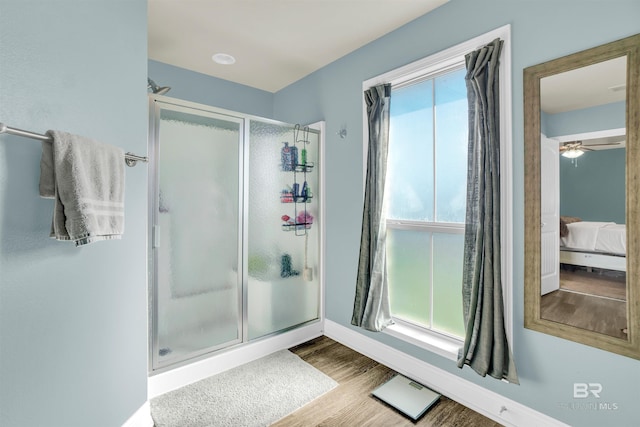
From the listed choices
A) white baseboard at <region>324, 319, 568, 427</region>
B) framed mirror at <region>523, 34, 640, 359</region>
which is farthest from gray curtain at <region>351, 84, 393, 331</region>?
framed mirror at <region>523, 34, 640, 359</region>

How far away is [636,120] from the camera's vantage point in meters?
1.26

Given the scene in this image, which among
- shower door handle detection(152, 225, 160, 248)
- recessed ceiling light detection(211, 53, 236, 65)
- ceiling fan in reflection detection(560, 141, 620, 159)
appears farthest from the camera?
recessed ceiling light detection(211, 53, 236, 65)

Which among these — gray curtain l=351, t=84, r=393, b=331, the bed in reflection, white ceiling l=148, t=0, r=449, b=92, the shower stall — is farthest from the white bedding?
the shower stall

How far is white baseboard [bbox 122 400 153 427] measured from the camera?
1565 mm

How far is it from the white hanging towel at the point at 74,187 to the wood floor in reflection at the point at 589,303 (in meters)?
2.15

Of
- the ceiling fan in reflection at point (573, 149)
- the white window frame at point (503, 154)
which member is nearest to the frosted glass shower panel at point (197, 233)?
the white window frame at point (503, 154)

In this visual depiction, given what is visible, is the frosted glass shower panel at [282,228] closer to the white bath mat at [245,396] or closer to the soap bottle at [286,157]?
the soap bottle at [286,157]

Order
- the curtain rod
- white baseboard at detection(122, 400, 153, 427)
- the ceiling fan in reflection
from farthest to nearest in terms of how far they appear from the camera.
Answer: white baseboard at detection(122, 400, 153, 427)
the ceiling fan in reflection
the curtain rod

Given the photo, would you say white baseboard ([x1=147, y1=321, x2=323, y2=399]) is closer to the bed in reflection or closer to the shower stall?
the shower stall

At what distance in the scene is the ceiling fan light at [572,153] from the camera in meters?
1.45

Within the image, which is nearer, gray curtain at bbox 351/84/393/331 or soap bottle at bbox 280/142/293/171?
gray curtain at bbox 351/84/393/331

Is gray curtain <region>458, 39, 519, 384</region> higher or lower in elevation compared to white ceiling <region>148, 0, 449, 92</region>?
lower

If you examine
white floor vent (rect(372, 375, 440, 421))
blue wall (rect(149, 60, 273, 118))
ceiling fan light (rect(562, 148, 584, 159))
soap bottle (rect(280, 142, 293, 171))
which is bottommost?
white floor vent (rect(372, 375, 440, 421))

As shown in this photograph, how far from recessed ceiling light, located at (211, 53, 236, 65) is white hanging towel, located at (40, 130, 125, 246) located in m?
1.73
